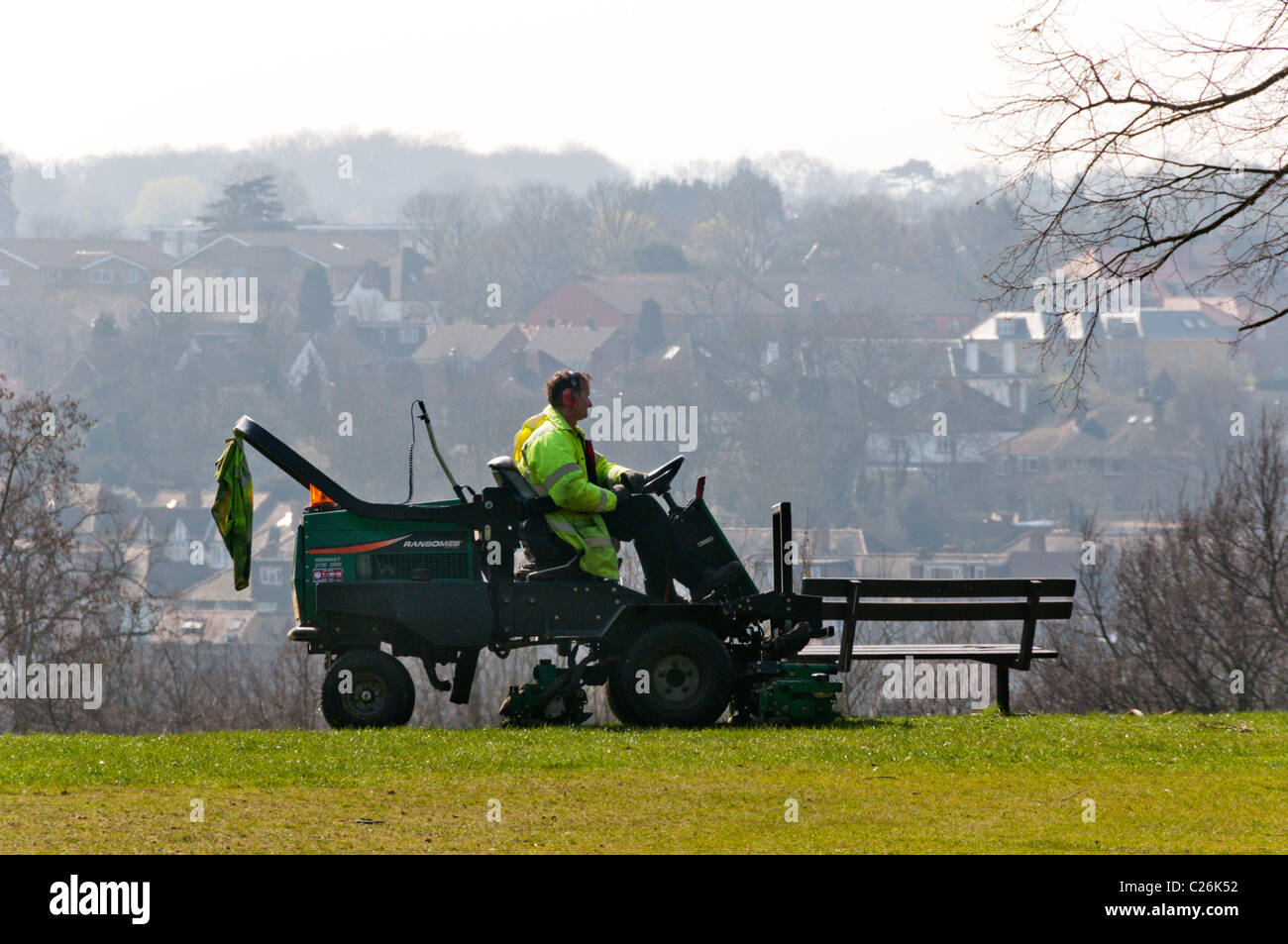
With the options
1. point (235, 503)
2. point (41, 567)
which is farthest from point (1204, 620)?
point (235, 503)

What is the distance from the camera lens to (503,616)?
1270cm

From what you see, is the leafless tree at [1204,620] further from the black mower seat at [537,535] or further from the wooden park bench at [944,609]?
the black mower seat at [537,535]

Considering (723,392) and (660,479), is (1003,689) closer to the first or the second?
(660,479)

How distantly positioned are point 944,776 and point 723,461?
12476 cm

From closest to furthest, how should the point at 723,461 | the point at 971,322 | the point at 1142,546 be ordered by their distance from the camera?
1. the point at 1142,546
2. the point at 723,461
3. the point at 971,322

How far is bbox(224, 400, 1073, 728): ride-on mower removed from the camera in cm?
1260

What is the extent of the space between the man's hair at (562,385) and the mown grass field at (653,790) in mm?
2421

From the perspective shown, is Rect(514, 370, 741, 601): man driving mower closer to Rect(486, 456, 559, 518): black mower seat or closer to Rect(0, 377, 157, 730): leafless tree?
Rect(486, 456, 559, 518): black mower seat

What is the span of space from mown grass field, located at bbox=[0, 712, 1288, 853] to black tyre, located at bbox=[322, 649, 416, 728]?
0.42 meters

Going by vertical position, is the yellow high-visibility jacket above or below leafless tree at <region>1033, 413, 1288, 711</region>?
above

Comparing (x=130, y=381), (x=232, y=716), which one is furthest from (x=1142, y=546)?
(x=130, y=381)

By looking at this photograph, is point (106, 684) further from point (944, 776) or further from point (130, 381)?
point (130, 381)

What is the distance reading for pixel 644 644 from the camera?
41.2 ft

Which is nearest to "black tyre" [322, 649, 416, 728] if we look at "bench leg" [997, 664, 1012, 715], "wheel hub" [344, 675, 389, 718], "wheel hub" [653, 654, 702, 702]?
"wheel hub" [344, 675, 389, 718]
